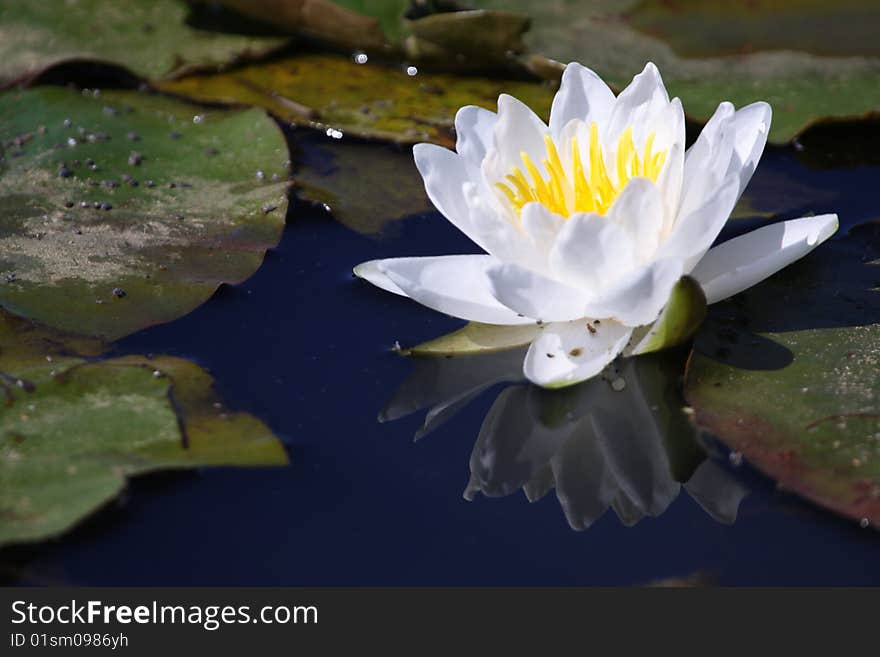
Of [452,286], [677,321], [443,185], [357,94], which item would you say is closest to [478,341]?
[452,286]

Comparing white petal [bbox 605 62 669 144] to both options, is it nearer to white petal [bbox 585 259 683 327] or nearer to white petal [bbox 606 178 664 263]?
white petal [bbox 606 178 664 263]

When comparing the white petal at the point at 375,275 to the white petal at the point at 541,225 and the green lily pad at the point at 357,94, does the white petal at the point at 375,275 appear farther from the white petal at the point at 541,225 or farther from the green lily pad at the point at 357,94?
the green lily pad at the point at 357,94

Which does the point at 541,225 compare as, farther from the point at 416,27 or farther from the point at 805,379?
the point at 416,27

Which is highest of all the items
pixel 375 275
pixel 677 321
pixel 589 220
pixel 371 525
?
pixel 589 220

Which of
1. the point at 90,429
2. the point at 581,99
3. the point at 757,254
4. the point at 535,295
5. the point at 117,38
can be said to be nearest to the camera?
the point at 90,429

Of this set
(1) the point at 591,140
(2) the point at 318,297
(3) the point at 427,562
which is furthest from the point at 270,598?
(1) the point at 591,140

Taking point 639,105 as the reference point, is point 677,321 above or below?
below

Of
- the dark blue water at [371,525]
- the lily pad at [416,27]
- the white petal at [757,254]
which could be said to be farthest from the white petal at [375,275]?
the lily pad at [416,27]
